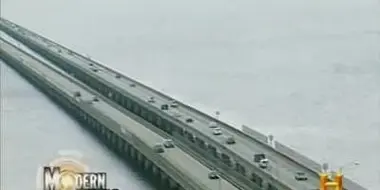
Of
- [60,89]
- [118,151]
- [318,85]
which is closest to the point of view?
[118,151]

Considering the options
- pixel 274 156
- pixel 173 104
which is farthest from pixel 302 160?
pixel 173 104

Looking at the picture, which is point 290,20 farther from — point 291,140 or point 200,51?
point 291,140

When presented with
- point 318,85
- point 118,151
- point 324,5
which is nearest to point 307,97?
point 318,85

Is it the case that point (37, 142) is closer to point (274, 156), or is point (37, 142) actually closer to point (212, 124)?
point (212, 124)

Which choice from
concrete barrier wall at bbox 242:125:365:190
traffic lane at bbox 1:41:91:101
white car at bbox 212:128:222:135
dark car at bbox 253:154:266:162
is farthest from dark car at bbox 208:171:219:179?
traffic lane at bbox 1:41:91:101

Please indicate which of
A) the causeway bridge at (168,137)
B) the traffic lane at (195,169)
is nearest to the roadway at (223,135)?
the causeway bridge at (168,137)

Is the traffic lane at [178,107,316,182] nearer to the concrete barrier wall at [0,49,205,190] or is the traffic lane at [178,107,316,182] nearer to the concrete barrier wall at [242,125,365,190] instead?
the concrete barrier wall at [242,125,365,190]
